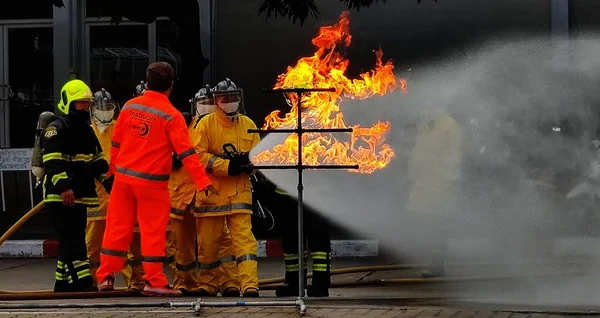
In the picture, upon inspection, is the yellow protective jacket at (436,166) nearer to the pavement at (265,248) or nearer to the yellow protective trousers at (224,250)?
the yellow protective trousers at (224,250)

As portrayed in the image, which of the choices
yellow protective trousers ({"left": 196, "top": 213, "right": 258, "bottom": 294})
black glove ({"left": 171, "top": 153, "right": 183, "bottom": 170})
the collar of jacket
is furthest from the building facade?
the collar of jacket

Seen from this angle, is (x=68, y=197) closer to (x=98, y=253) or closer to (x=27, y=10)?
(x=98, y=253)

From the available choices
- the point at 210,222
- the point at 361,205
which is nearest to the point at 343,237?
the point at 361,205

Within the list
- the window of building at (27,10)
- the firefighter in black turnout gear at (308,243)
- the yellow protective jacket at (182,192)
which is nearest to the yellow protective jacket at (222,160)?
the yellow protective jacket at (182,192)

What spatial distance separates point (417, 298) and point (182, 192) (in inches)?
79.5

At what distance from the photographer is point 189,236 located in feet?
29.6

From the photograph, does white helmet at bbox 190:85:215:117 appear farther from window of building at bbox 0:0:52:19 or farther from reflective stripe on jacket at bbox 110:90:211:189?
window of building at bbox 0:0:52:19

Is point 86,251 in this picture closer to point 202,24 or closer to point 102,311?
point 102,311

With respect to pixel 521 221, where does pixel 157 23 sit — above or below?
above

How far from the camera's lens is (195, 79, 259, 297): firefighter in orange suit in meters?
8.35

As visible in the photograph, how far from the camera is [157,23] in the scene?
46.5 ft

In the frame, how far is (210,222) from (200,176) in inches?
35.2

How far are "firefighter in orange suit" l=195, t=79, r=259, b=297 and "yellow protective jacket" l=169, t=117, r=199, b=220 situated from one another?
0.21 metres

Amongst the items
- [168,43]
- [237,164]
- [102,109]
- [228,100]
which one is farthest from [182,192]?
[168,43]
